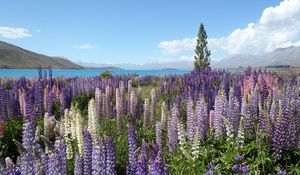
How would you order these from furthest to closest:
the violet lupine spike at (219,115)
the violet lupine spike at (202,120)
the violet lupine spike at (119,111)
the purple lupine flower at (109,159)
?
the violet lupine spike at (119,111) < the violet lupine spike at (202,120) < the violet lupine spike at (219,115) < the purple lupine flower at (109,159)

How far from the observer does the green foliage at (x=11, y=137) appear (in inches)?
317

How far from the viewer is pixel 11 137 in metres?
8.50

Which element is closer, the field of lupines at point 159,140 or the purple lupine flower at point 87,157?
the field of lupines at point 159,140

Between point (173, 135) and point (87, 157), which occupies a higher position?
point (87, 157)

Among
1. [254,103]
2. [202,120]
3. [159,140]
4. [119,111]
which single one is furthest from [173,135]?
[119,111]

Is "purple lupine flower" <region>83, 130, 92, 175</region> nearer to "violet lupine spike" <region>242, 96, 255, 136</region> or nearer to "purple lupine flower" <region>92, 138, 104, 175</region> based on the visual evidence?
"purple lupine flower" <region>92, 138, 104, 175</region>

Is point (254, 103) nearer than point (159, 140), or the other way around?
point (159, 140)

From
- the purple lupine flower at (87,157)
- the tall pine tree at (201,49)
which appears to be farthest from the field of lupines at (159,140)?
the tall pine tree at (201,49)

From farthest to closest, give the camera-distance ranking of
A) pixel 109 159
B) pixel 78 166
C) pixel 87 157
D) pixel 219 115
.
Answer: pixel 219 115 < pixel 87 157 < pixel 78 166 < pixel 109 159

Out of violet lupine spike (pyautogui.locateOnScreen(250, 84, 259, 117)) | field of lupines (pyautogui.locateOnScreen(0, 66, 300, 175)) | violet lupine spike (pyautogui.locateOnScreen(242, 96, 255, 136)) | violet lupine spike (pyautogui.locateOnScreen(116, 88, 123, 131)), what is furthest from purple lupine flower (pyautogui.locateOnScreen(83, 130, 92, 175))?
violet lupine spike (pyautogui.locateOnScreen(250, 84, 259, 117))

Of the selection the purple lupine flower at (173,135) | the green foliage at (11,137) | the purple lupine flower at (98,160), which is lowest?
the green foliage at (11,137)

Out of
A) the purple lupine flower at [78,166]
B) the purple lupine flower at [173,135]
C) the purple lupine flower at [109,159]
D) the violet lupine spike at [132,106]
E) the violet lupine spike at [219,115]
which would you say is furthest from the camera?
the violet lupine spike at [132,106]

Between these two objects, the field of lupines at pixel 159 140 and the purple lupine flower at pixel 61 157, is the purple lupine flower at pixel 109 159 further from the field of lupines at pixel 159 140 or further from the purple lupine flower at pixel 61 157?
the purple lupine flower at pixel 61 157

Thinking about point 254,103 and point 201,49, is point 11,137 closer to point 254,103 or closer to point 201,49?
point 254,103
